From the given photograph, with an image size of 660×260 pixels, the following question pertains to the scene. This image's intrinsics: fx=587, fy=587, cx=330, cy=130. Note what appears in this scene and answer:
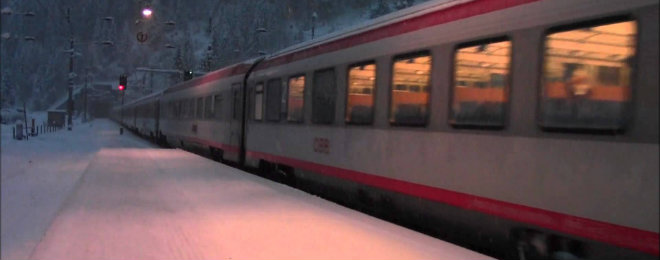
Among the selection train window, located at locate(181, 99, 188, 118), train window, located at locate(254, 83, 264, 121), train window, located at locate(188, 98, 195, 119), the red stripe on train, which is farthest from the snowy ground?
train window, located at locate(181, 99, 188, 118)

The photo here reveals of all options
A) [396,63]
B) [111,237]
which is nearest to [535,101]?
[396,63]

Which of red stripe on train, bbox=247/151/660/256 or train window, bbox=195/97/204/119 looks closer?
red stripe on train, bbox=247/151/660/256

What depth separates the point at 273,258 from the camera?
5.59m

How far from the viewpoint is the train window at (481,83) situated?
19.4 feet

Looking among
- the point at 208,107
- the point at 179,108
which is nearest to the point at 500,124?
the point at 208,107

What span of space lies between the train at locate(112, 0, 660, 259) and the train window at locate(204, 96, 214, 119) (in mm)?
8443

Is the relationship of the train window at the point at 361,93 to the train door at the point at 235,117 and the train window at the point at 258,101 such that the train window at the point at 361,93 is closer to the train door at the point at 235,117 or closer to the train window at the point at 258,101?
the train window at the point at 258,101

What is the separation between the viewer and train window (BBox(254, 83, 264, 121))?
13469 mm

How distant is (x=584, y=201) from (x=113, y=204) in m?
6.49

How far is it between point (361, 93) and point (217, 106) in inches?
386

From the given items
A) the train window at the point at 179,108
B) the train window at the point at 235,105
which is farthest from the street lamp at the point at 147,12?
the train window at the point at 179,108

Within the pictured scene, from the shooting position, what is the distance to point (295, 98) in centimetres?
1141

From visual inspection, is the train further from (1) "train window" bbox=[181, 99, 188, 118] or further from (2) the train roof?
(1) "train window" bbox=[181, 99, 188, 118]

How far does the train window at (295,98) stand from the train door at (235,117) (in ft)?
12.1
